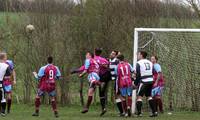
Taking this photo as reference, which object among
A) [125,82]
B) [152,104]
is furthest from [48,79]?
[152,104]

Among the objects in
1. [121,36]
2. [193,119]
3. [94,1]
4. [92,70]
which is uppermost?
[94,1]

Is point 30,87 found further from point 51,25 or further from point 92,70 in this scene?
point 92,70

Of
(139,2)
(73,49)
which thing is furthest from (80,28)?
(139,2)

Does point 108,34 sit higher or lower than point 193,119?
higher

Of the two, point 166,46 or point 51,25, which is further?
point 51,25

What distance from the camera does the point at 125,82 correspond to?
2059 cm

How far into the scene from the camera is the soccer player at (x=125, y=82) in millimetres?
20625

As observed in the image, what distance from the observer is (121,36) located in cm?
2848

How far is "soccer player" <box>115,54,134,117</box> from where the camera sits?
20625 mm

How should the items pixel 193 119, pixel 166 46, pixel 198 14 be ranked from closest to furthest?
1. pixel 193 119
2. pixel 166 46
3. pixel 198 14

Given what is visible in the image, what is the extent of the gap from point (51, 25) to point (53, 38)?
753 millimetres

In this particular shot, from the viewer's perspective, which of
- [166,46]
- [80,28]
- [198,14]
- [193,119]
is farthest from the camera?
[80,28]

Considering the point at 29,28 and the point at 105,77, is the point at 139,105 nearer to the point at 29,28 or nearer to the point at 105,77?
the point at 105,77

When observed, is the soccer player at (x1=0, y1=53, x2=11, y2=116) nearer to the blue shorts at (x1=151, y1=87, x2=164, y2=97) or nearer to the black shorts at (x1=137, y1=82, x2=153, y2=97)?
the black shorts at (x1=137, y1=82, x2=153, y2=97)
